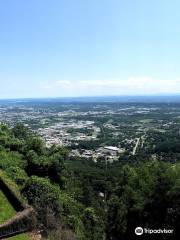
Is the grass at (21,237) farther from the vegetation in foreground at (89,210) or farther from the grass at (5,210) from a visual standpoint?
the grass at (5,210)

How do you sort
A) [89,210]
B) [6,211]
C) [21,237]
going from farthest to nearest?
1. [89,210]
2. [6,211]
3. [21,237]

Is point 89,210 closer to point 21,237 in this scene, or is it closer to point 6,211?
point 6,211

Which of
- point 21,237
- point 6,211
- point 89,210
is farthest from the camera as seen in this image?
point 89,210

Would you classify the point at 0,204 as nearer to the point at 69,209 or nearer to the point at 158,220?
the point at 69,209

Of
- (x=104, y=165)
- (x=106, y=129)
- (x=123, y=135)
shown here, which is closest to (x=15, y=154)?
(x=104, y=165)

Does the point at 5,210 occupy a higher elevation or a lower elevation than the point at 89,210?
higher

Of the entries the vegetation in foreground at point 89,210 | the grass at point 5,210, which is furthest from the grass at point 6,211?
the vegetation in foreground at point 89,210

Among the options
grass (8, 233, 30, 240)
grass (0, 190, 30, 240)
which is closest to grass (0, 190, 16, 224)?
grass (0, 190, 30, 240)

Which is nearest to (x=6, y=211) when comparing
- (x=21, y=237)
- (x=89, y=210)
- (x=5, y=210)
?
(x=5, y=210)

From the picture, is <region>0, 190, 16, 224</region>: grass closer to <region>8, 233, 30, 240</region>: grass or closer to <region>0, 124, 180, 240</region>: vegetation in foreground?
<region>8, 233, 30, 240</region>: grass
